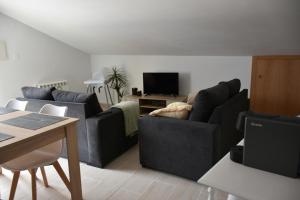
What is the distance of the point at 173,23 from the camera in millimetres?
3379

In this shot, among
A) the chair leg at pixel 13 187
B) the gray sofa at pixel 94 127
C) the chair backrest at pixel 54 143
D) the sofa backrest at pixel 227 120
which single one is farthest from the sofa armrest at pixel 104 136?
the sofa backrest at pixel 227 120

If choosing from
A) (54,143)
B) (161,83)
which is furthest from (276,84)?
(54,143)

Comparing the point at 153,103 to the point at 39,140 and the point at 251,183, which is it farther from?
the point at 251,183

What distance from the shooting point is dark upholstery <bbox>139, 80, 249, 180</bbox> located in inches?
89.0

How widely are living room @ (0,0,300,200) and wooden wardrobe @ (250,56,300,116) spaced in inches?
0.6

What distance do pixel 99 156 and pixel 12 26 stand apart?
3.20 meters

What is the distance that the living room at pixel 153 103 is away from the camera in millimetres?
1300

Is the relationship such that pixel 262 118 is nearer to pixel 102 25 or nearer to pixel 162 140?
pixel 162 140

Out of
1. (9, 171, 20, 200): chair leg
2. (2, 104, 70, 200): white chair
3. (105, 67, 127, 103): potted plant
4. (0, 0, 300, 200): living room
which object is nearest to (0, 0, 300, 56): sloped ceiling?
(0, 0, 300, 200): living room

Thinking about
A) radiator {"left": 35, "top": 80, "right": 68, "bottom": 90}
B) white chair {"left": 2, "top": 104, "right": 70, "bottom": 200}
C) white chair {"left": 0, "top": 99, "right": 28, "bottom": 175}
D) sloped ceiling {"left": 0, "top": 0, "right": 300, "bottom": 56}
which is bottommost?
white chair {"left": 2, "top": 104, "right": 70, "bottom": 200}

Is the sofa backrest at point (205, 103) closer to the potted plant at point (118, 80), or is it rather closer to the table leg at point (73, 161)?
the table leg at point (73, 161)

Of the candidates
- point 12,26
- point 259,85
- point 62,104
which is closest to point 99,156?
point 62,104

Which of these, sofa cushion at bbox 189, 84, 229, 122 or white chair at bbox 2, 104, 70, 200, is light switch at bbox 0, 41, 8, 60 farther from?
sofa cushion at bbox 189, 84, 229, 122

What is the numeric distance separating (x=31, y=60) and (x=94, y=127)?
9.52 ft
